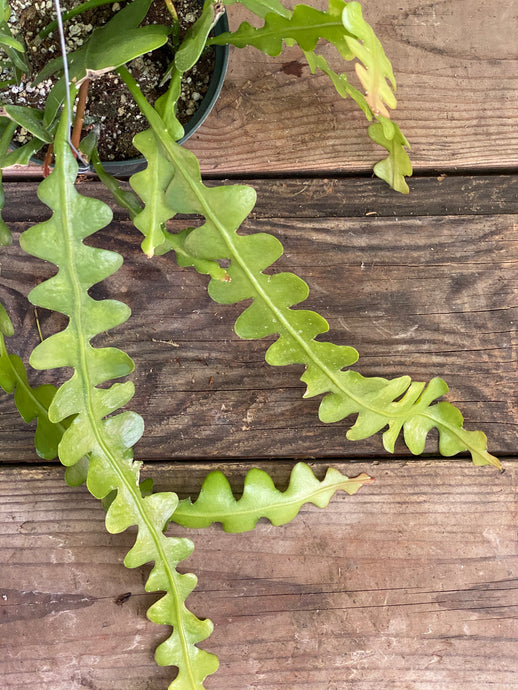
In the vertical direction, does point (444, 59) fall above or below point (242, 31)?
below

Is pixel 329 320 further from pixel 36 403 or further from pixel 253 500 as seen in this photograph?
pixel 36 403

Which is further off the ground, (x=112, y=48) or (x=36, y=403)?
(x=112, y=48)

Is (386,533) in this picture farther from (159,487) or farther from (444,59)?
(444,59)

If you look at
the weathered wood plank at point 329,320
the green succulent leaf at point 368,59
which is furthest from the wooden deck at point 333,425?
the green succulent leaf at point 368,59

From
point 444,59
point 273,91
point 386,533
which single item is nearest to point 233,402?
point 386,533

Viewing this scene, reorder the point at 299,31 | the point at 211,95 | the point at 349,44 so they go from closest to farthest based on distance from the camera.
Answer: the point at 349,44
the point at 299,31
the point at 211,95

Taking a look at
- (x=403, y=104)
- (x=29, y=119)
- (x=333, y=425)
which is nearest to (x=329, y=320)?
(x=333, y=425)
